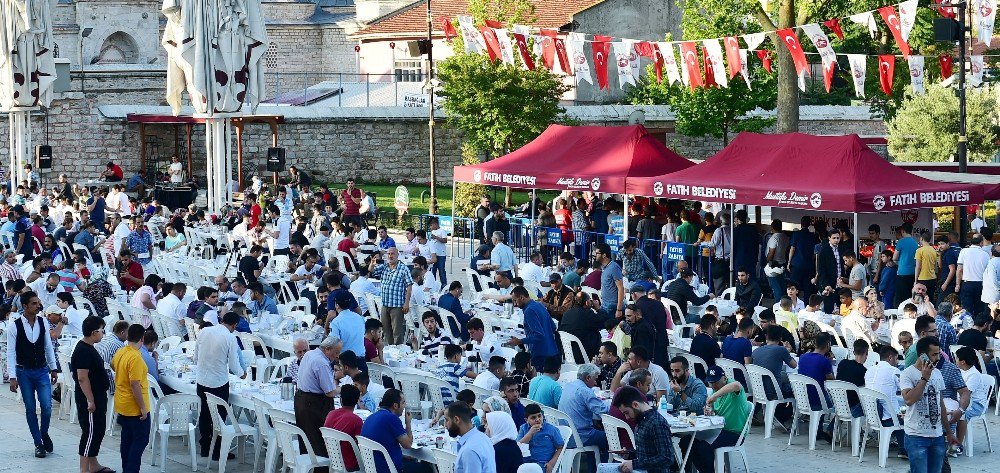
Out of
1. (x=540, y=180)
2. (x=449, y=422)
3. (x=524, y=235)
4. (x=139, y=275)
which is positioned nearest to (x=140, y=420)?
(x=449, y=422)

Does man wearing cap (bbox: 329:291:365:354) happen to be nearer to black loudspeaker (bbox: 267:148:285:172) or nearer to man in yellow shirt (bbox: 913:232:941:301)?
man in yellow shirt (bbox: 913:232:941:301)

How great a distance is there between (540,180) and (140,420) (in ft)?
44.0

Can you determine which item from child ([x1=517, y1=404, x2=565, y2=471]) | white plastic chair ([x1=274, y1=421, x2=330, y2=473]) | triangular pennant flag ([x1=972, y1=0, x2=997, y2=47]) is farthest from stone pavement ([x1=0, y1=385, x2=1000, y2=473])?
triangular pennant flag ([x1=972, y1=0, x2=997, y2=47])

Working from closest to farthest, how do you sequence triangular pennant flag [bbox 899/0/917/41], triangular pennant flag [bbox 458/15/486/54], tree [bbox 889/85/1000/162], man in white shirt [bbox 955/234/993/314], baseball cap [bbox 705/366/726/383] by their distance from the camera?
baseball cap [bbox 705/366/726/383], man in white shirt [bbox 955/234/993/314], triangular pennant flag [bbox 899/0/917/41], triangular pennant flag [bbox 458/15/486/54], tree [bbox 889/85/1000/162]

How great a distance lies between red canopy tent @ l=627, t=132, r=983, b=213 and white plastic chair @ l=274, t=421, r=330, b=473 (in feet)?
33.4

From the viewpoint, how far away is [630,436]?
12.2 metres

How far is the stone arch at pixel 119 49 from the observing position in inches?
2702

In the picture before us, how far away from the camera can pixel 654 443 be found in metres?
11.5

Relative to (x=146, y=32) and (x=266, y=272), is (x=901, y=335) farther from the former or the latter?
(x=146, y=32)

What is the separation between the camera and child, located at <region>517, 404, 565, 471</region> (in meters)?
11.5

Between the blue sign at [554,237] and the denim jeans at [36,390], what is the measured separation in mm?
13102

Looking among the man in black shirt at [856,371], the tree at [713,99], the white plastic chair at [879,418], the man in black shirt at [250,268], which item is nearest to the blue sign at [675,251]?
the man in black shirt at [250,268]

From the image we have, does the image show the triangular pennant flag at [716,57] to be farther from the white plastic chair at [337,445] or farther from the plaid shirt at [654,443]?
the white plastic chair at [337,445]

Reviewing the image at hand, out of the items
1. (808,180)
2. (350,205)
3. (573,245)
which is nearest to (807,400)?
(808,180)
